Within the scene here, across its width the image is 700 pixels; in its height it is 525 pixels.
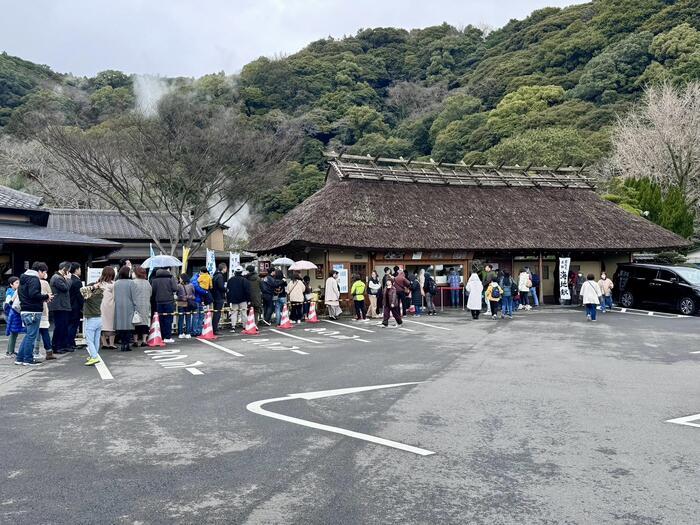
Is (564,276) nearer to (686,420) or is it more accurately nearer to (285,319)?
(285,319)

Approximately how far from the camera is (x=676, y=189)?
3212 cm

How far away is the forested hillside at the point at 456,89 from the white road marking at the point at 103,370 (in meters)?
27.1

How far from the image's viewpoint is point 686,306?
18.6 meters

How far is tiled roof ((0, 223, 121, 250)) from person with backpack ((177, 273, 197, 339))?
203 inches

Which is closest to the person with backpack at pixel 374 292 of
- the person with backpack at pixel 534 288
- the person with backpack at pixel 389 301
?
the person with backpack at pixel 389 301

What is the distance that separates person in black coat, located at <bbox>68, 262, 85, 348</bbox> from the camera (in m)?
10.8

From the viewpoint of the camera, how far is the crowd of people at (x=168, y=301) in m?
9.69

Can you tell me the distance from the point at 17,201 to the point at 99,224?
12.3 m

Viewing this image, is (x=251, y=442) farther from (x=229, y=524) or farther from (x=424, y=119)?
(x=424, y=119)

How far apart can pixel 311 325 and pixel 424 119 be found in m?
43.0

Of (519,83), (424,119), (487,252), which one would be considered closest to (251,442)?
(487,252)

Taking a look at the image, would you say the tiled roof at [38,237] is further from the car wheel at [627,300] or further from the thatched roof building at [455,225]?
the car wheel at [627,300]

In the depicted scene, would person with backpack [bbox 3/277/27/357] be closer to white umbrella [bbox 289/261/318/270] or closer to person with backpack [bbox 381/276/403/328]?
person with backpack [bbox 381/276/403/328]

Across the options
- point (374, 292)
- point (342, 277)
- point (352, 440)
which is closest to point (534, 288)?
point (374, 292)
